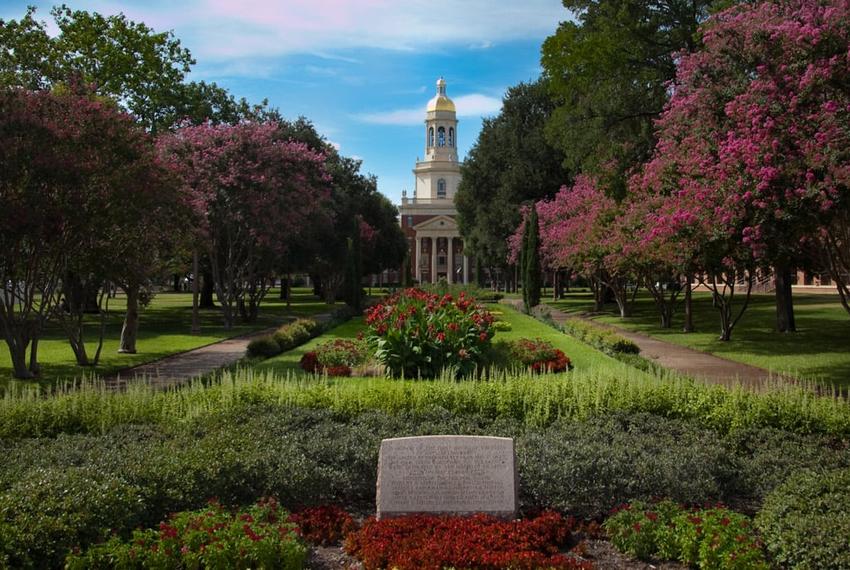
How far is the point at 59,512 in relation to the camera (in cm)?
568

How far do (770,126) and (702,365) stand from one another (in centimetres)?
648

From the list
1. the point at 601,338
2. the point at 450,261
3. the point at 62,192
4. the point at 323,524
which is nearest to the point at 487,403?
the point at 323,524

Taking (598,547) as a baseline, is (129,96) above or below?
above

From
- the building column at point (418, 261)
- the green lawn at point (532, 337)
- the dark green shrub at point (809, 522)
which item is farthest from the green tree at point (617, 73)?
the building column at point (418, 261)

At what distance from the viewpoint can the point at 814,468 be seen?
7.27 metres

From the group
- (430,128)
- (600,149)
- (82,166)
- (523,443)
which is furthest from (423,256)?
(523,443)

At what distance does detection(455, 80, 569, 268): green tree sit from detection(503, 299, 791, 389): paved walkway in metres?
25.8

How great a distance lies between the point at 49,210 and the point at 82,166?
3.54ft

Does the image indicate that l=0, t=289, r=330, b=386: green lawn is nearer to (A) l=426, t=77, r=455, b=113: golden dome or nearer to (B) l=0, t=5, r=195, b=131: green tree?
(B) l=0, t=5, r=195, b=131: green tree

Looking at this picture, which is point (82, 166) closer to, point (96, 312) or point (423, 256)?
point (96, 312)

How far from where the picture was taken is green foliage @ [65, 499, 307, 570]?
206 inches

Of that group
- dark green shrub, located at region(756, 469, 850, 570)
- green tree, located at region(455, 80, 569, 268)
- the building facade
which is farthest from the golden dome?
dark green shrub, located at region(756, 469, 850, 570)

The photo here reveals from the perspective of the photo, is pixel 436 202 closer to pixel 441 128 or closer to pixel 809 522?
pixel 441 128

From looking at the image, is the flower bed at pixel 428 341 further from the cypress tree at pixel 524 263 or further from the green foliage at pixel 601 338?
the cypress tree at pixel 524 263
